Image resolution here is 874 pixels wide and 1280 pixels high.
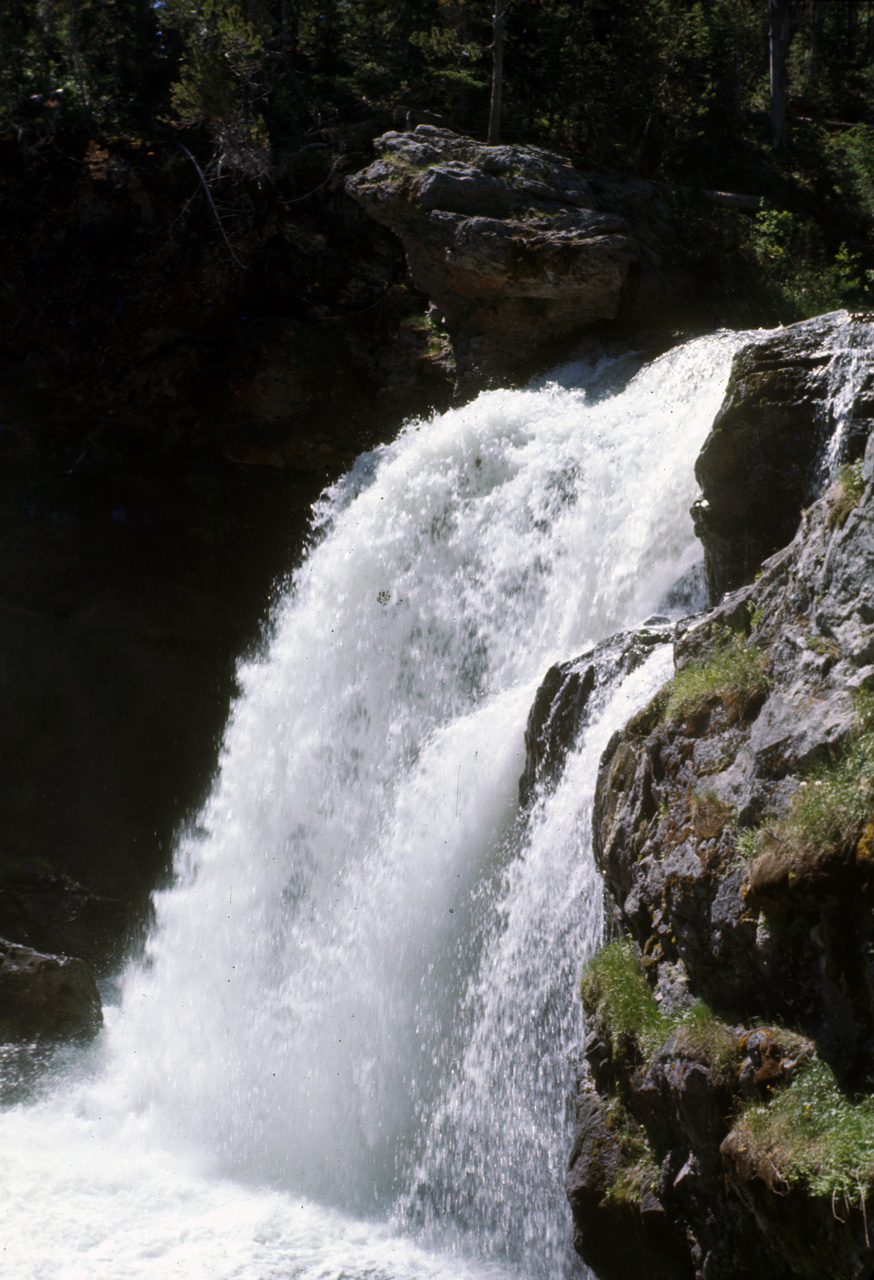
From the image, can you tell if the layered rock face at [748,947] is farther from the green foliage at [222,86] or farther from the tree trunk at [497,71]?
the green foliage at [222,86]

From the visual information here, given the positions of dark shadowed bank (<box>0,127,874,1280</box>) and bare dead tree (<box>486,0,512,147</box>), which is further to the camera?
bare dead tree (<box>486,0,512,147</box>)

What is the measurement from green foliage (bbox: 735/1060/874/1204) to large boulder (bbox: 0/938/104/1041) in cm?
845

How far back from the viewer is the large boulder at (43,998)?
10.2 m

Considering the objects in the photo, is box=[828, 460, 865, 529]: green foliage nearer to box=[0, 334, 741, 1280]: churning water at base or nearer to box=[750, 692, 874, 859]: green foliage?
box=[750, 692, 874, 859]: green foliage

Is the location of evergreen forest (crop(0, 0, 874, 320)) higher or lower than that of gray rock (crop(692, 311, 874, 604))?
higher

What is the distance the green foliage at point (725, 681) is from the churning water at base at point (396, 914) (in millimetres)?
761

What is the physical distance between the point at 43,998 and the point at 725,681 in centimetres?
881

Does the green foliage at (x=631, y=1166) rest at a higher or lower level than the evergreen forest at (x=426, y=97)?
lower

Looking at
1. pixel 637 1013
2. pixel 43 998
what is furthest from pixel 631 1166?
pixel 43 998

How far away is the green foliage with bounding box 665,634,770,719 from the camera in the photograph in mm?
4984

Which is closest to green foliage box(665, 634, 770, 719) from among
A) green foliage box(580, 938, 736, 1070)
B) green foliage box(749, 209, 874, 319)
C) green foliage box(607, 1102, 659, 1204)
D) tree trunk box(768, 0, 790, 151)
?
green foliage box(580, 938, 736, 1070)

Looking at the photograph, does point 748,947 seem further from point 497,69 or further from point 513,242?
point 497,69

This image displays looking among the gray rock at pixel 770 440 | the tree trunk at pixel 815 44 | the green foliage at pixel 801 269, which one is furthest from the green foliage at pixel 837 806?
the tree trunk at pixel 815 44

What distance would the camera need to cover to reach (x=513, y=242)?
13055 mm
